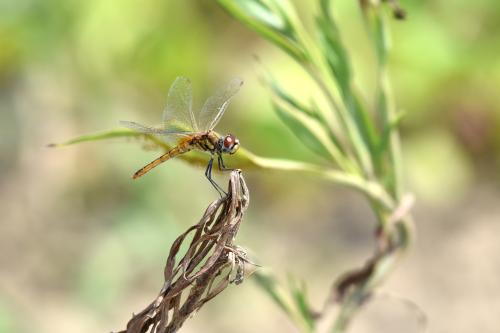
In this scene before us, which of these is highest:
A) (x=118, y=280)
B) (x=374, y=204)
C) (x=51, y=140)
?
(x=51, y=140)

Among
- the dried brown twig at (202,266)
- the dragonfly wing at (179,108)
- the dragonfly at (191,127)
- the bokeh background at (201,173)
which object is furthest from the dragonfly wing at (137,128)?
the bokeh background at (201,173)

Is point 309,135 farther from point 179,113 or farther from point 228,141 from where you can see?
point 179,113

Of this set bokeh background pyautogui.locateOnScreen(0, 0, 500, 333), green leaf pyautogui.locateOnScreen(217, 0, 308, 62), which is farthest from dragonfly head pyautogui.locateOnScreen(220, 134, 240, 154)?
bokeh background pyautogui.locateOnScreen(0, 0, 500, 333)

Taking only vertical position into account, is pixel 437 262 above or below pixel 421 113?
below

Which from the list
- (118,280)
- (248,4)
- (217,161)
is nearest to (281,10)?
(248,4)

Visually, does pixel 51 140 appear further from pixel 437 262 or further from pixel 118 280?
pixel 437 262

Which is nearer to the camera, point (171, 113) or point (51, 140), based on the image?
point (171, 113)
